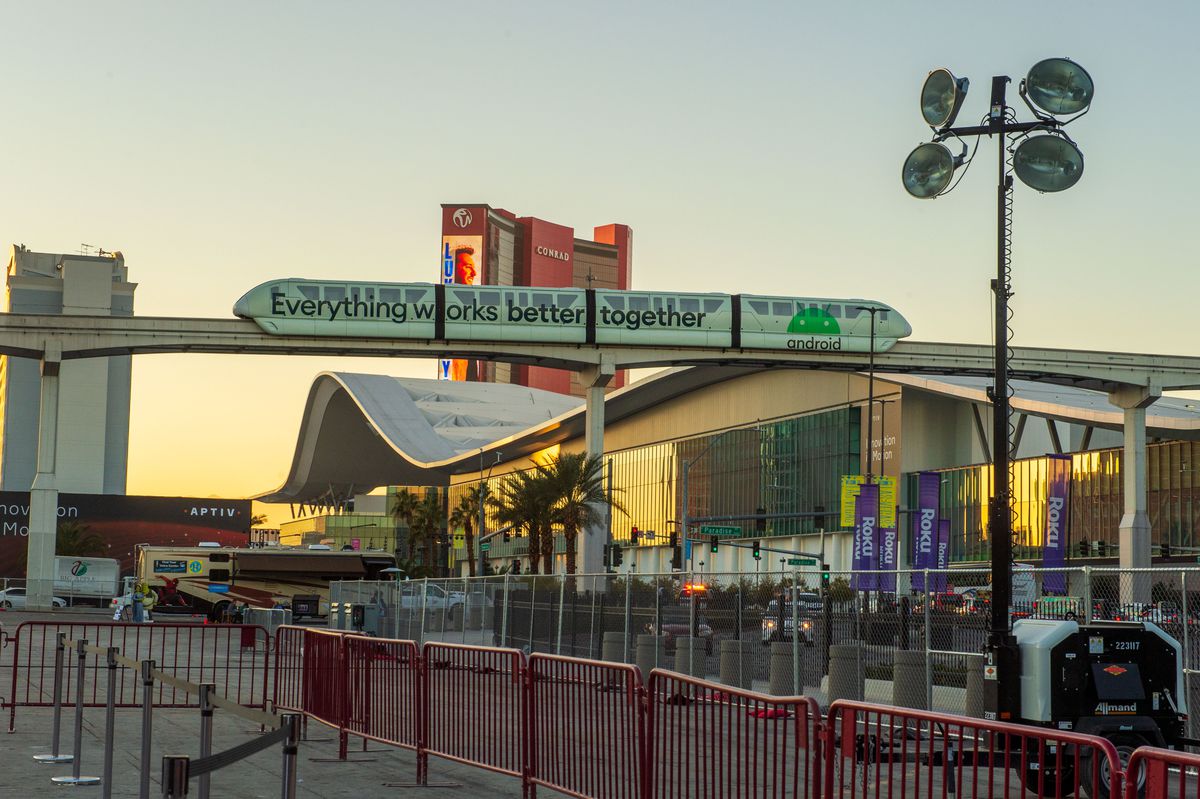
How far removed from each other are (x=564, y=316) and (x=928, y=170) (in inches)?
1593

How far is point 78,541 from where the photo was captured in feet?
364

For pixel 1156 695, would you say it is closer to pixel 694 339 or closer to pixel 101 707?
pixel 101 707

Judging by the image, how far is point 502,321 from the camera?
5572cm

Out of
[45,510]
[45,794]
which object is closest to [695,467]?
[45,510]

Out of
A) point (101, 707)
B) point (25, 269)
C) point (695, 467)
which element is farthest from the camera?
point (25, 269)

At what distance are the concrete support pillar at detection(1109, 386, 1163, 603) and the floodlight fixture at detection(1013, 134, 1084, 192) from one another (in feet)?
139

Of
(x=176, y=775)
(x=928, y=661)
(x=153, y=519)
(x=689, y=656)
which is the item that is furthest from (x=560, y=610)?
(x=153, y=519)

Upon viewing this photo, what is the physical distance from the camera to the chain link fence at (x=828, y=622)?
1817 centimetres

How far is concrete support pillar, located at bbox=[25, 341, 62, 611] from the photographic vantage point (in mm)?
55750

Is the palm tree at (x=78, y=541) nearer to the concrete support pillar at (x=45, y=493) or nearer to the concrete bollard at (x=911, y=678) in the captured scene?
the concrete support pillar at (x=45, y=493)

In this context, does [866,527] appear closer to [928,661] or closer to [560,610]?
[560,610]

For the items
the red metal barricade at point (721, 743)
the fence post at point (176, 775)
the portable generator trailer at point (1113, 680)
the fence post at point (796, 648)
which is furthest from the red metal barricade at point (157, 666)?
the fence post at point (796, 648)

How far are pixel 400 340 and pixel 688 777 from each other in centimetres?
4661

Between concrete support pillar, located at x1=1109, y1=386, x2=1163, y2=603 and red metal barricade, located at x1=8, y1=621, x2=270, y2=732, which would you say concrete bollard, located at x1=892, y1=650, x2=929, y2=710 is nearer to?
red metal barricade, located at x1=8, y1=621, x2=270, y2=732
